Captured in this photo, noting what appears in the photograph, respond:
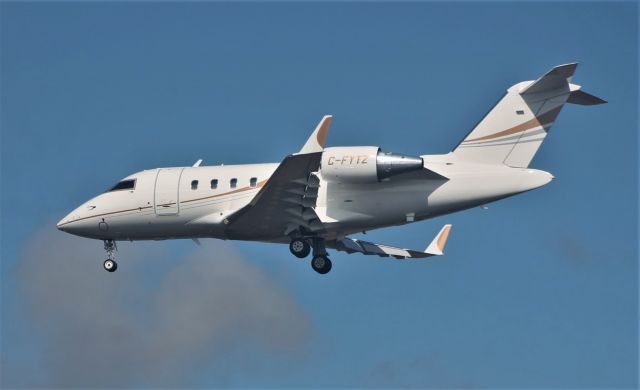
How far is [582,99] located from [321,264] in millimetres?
9881

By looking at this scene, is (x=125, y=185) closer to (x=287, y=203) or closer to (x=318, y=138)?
(x=287, y=203)

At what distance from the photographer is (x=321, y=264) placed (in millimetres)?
40469

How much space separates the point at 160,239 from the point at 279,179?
629cm

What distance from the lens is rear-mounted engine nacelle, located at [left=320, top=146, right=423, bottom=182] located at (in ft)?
122

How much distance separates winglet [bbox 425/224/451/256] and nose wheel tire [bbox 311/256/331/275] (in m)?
4.87

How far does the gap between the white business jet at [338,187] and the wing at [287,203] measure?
0.03 metres

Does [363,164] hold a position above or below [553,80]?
below

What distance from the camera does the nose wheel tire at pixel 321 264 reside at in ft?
133

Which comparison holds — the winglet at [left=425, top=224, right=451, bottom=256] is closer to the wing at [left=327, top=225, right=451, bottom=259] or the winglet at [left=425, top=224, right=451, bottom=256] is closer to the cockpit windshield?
the wing at [left=327, top=225, right=451, bottom=259]

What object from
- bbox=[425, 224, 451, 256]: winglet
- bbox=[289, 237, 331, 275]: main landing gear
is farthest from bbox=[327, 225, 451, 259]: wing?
bbox=[289, 237, 331, 275]: main landing gear

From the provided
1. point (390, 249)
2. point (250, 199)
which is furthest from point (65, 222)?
point (390, 249)

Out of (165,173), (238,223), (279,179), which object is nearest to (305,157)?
(279,179)

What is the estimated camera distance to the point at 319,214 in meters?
39.2

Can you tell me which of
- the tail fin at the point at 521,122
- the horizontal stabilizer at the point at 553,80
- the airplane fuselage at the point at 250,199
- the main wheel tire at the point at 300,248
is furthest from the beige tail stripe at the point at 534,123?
the main wheel tire at the point at 300,248
